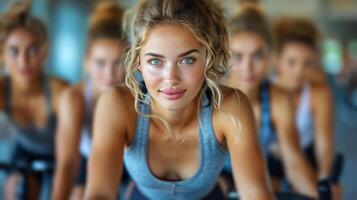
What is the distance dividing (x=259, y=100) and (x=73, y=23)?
2.29 meters

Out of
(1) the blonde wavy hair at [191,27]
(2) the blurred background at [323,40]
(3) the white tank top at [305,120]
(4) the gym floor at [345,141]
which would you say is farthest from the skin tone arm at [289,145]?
(2) the blurred background at [323,40]

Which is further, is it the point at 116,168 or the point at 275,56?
the point at 275,56

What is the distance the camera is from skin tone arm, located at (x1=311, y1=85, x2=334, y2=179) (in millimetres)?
1748

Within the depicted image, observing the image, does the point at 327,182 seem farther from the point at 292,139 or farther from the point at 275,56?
the point at 275,56

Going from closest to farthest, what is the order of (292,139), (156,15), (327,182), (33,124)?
(156,15)
(327,182)
(292,139)
(33,124)

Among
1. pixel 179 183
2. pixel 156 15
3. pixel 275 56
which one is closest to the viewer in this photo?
pixel 156 15

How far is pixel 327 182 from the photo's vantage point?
132 centimetres

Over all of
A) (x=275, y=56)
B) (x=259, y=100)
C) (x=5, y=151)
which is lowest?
(x=5, y=151)

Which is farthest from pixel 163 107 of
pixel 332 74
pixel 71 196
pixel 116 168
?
pixel 332 74

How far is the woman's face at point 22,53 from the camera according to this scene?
1.62 m

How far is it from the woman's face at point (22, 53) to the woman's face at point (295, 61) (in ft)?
2.62

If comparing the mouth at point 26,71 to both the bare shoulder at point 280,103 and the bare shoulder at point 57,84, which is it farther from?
the bare shoulder at point 280,103

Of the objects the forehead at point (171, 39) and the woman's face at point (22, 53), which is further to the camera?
the woman's face at point (22, 53)

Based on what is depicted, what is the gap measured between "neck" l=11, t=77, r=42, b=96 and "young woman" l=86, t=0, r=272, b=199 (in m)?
0.69
